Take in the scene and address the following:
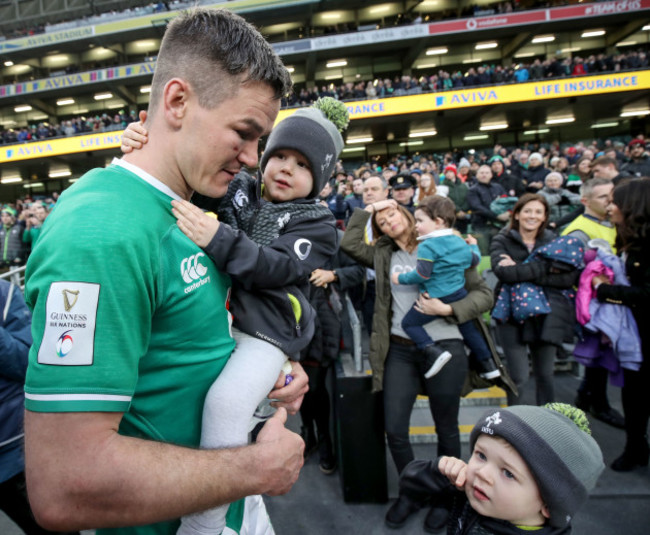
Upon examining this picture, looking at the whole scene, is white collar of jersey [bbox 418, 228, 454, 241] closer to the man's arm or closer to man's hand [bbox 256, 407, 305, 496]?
man's hand [bbox 256, 407, 305, 496]

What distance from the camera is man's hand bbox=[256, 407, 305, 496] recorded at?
97cm

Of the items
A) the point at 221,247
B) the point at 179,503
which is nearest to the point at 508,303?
the point at 221,247

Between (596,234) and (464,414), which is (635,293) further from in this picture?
(464,414)

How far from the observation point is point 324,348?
339 centimetres

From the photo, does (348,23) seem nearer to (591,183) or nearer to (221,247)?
(591,183)

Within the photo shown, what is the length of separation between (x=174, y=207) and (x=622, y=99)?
2952cm

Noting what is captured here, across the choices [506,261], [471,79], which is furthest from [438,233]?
[471,79]

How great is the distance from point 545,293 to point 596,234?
0.80m

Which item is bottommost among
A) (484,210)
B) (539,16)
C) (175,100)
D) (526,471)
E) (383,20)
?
(526,471)

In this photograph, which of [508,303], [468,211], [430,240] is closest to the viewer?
[430,240]

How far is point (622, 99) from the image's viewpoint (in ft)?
76.5

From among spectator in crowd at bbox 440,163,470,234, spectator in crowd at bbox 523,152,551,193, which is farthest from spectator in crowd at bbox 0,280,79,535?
spectator in crowd at bbox 523,152,551,193

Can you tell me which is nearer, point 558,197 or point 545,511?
point 545,511

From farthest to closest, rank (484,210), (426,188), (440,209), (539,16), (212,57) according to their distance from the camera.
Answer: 1. (539,16)
2. (484,210)
3. (426,188)
4. (440,209)
5. (212,57)
